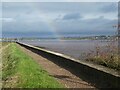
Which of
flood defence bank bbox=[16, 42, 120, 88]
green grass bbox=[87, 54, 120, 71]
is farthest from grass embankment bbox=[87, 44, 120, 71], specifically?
flood defence bank bbox=[16, 42, 120, 88]

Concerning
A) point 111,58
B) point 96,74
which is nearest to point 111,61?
point 111,58

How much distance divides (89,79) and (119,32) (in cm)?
270

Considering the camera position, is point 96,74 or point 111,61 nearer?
point 96,74

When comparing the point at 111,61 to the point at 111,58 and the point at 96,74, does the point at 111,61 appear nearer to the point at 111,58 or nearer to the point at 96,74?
the point at 111,58

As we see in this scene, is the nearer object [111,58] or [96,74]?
[96,74]

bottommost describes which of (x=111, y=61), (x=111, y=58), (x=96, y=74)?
(x=96, y=74)

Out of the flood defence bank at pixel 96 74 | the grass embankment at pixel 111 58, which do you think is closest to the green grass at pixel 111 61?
the grass embankment at pixel 111 58

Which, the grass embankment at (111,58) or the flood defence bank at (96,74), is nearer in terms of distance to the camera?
the flood defence bank at (96,74)

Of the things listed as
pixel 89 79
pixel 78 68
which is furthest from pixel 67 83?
pixel 78 68

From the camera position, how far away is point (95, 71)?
49.2ft

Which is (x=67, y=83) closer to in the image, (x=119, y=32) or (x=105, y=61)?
(x=119, y=32)

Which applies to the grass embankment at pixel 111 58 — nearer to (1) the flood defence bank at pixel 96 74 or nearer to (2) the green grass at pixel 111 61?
(2) the green grass at pixel 111 61

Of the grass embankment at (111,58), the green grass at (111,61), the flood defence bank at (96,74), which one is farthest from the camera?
the grass embankment at (111,58)

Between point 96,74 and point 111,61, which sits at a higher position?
point 111,61
